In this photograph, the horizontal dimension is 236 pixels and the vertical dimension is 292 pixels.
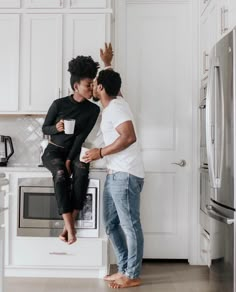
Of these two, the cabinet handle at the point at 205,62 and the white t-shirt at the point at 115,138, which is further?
the cabinet handle at the point at 205,62

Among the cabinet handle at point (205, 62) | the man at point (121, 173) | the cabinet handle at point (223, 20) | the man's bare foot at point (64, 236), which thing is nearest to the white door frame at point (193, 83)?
the cabinet handle at point (205, 62)

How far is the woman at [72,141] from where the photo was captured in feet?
10.8

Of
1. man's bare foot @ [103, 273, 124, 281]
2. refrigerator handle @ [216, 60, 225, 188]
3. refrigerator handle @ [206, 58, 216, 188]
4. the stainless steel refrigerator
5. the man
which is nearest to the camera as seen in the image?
the stainless steel refrigerator

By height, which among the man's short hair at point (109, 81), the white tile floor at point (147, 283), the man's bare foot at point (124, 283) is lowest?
the white tile floor at point (147, 283)

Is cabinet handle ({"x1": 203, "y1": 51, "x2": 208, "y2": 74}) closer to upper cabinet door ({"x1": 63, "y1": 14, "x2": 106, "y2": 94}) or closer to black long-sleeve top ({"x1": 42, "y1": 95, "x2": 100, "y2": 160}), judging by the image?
upper cabinet door ({"x1": 63, "y1": 14, "x2": 106, "y2": 94})

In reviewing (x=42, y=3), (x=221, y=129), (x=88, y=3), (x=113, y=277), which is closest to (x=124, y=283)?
(x=113, y=277)

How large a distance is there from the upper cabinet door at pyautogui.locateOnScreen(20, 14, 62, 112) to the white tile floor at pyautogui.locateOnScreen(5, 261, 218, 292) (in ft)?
4.70

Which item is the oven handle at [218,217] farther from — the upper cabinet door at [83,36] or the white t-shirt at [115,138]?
the upper cabinet door at [83,36]

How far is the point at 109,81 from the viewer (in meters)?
3.15

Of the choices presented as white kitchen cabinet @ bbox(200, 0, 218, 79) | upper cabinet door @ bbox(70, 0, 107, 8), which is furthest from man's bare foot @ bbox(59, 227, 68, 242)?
upper cabinet door @ bbox(70, 0, 107, 8)

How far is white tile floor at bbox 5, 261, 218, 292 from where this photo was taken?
10.2 ft

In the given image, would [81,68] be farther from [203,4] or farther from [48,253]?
[48,253]

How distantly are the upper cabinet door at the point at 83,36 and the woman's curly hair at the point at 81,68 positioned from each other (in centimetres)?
26

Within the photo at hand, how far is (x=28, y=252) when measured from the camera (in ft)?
11.2
